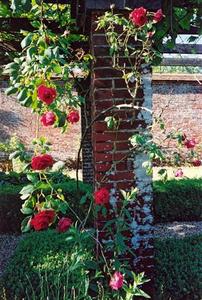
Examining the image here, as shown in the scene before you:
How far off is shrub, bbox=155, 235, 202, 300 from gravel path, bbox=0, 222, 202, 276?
2.21 m


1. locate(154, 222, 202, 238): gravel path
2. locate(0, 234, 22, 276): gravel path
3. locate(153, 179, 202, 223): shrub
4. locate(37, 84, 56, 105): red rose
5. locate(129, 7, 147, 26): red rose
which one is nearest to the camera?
locate(37, 84, 56, 105): red rose

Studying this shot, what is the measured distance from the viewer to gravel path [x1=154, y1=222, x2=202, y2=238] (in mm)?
6539

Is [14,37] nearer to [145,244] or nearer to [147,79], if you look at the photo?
[147,79]

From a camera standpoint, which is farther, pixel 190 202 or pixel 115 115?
pixel 190 202

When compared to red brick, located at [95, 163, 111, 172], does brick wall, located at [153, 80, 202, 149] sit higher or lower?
lower

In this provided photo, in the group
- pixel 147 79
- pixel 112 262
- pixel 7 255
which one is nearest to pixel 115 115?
pixel 147 79

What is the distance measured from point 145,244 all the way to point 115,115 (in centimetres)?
94

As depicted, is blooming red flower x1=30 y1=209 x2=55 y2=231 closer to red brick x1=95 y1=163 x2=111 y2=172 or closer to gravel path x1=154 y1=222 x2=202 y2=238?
red brick x1=95 y1=163 x2=111 y2=172

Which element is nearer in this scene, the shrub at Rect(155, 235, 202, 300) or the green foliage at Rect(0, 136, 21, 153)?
the shrub at Rect(155, 235, 202, 300)

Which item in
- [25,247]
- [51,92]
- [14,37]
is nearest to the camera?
[51,92]

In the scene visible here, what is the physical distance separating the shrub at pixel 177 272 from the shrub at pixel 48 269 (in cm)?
57

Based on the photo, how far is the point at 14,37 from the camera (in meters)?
5.30

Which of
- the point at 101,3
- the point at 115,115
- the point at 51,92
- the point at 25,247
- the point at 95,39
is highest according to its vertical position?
the point at 101,3

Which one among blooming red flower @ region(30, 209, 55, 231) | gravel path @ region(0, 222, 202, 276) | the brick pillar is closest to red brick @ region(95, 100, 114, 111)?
the brick pillar
